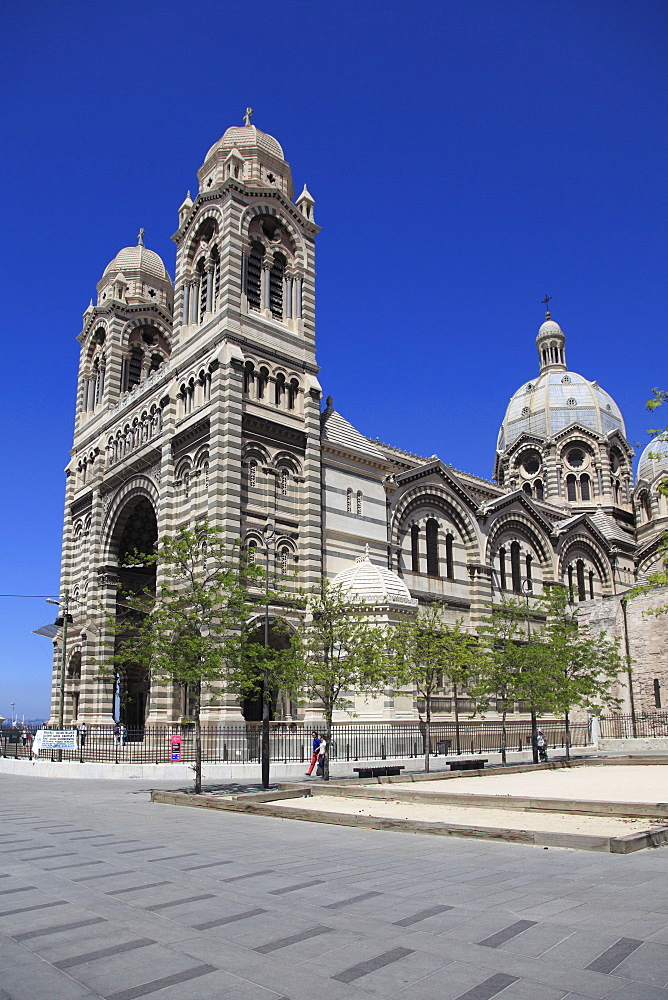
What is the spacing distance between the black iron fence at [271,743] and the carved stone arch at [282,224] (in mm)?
22504

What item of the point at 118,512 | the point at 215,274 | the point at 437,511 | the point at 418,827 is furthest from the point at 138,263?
the point at 418,827

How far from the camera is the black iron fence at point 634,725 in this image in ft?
136

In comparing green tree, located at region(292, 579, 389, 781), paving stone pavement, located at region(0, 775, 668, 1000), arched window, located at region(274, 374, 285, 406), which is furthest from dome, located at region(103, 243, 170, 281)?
paving stone pavement, located at region(0, 775, 668, 1000)

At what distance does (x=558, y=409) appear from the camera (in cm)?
6844

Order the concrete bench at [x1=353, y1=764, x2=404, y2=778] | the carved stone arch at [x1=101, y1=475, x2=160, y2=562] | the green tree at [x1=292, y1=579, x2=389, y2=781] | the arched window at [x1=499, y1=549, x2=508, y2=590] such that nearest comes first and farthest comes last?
1. the concrete bench at [x1=353, y1=764, x2=404, y2=778]
2. the green tree at [x1=292, y1=579, x2=389, y2=781]
3. the carved stone arch at [x1=101, y1=475, x2=160, y2=562]
4. the arched window at [x1=499, y1=549, x2=508, y2=590]

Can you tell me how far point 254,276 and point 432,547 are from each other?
17.5m

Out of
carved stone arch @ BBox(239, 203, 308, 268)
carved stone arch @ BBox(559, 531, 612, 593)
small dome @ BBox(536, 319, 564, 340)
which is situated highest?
small dome @ BBox(536, 319, 564, 340)

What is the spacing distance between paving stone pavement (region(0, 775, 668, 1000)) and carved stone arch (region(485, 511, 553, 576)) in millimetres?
36386

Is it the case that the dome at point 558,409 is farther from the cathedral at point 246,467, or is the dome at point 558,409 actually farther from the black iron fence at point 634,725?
the black iron fence at point 634,725

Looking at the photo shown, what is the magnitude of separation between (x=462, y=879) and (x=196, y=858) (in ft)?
12.6

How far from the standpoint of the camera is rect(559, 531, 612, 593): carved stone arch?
53.9m

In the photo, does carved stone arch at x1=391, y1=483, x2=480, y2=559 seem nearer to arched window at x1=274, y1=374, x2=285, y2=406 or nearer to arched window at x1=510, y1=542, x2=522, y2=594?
arched window at x1=510, y1=542, x2=522, y2=594

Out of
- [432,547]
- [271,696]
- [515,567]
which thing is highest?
[432,547]

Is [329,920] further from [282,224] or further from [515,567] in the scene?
[515,567]
